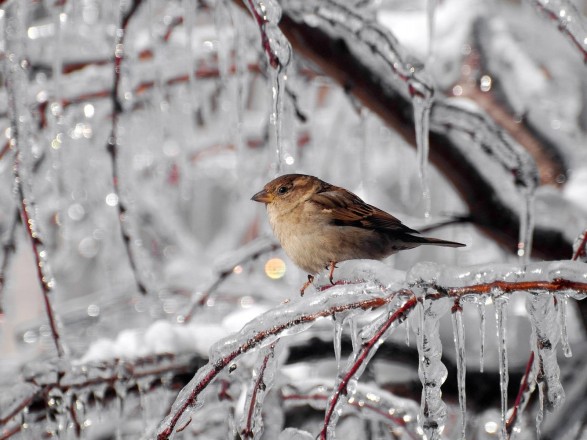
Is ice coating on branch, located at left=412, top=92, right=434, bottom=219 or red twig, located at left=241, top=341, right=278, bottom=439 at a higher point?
ice coating on branch, located at left=412, top=92, right=434, bottom=219

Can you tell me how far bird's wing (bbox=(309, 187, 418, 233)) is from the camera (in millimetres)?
2270

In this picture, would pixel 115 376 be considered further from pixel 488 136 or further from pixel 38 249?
pixel 488 136

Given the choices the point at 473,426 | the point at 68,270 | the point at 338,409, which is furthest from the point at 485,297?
the point at 68,270

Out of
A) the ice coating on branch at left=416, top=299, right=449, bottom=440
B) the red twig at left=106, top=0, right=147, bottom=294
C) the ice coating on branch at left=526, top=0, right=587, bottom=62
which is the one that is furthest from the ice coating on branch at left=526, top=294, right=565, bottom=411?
the red twig at left=106, top=0, right=147, bottom=294

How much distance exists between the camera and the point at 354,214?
7.54 ft

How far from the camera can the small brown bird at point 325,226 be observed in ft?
7.09

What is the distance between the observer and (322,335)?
2352 mm

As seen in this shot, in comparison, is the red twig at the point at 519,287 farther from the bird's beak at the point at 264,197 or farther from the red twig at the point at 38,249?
the bird's beak at the point at 264,197

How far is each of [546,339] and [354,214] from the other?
111 cm

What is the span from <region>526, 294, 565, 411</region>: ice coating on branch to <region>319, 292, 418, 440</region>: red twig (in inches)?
8.0

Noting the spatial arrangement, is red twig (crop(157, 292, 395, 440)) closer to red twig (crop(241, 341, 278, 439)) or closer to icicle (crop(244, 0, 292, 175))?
red twig (crop(241, 341, 278, 439))

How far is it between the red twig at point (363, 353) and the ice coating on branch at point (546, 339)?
20cm

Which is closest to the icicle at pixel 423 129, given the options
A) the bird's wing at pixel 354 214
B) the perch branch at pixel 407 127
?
the bird's wing at pixel 354 214

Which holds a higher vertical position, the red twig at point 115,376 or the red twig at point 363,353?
the red twig at point 363,353
